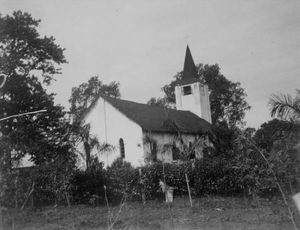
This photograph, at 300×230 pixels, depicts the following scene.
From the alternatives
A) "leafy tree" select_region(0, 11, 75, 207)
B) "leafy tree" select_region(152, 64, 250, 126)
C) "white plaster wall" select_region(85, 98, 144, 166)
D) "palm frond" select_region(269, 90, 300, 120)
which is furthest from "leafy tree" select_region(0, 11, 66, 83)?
"leafy tree" select_region(152, 64, 250, 126)

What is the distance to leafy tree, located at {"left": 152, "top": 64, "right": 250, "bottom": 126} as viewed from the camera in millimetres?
59750

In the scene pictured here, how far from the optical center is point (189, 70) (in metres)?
50.0

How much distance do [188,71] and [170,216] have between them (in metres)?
36.3

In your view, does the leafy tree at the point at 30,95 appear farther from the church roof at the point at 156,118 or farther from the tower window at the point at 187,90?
the tower window at the point at 187,90

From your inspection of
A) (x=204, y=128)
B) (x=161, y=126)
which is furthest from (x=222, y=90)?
(x=161, y=126)

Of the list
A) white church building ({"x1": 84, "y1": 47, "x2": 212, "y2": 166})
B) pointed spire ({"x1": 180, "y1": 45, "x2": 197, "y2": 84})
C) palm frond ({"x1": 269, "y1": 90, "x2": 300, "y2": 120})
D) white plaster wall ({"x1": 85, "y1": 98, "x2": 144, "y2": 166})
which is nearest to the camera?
palm frond ({"x1": 269, "y1": 90, "x2": 300, "y2": 120})

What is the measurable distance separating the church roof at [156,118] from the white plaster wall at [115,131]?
54 centimetres

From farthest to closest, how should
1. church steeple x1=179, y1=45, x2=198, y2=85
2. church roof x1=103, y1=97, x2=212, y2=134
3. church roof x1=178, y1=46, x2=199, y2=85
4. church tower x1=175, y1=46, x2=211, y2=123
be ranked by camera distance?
church steeple x1=179, y1=45, x2=198, y2=85
church roof x1=178, y1=46, x2=199, y2=85
church tower x1=175, y1=46, x2=211, y2=123
church roof x1=103, y1=97, x2=212, y2=134

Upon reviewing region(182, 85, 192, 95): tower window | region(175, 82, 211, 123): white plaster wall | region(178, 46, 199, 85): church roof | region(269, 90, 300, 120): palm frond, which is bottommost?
region(269, 90, 300, 120): palm frond

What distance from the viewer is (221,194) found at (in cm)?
2100

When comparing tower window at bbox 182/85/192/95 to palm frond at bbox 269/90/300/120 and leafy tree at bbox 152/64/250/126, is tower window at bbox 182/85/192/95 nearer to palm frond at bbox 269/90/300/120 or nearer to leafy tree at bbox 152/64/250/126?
leafy tree at bbox 152/64/250/126

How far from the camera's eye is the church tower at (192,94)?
4859cm

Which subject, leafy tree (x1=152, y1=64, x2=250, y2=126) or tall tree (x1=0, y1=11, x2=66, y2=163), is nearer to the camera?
tall tree (x1=0, y1=11, x2=66, y2=163)

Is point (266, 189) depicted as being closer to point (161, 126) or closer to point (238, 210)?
point (238, 210)
